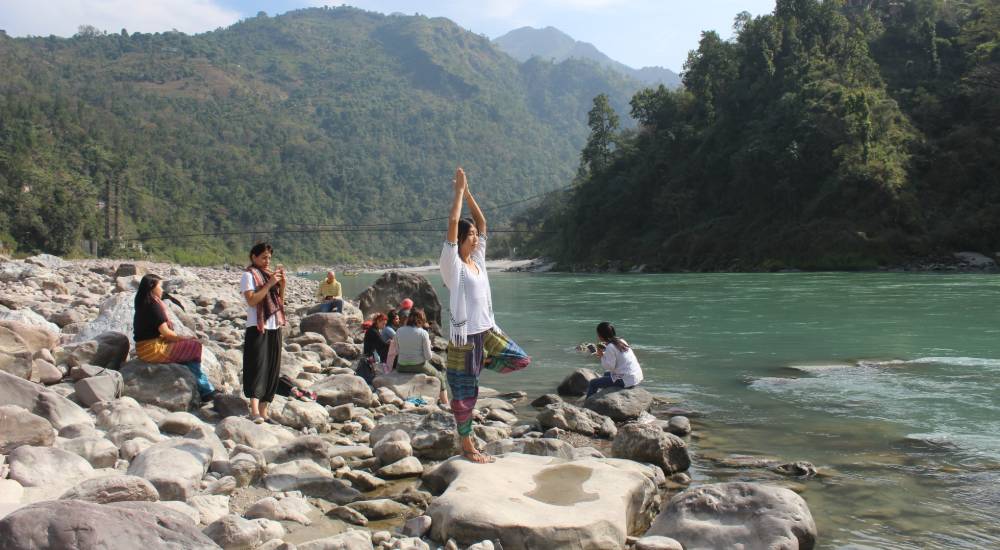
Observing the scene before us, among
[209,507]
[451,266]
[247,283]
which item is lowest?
[209,507]

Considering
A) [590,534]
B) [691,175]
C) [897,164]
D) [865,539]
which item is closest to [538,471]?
[590,534]

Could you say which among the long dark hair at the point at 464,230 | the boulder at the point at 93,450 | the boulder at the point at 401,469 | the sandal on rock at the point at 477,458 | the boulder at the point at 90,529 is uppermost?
the long dark hair at the point at 464,230

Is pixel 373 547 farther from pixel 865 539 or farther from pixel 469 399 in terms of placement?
pixel 865 539

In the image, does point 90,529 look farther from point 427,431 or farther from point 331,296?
point 331,296

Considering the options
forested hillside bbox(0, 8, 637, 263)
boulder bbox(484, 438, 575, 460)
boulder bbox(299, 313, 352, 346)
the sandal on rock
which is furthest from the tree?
the sandal on rock

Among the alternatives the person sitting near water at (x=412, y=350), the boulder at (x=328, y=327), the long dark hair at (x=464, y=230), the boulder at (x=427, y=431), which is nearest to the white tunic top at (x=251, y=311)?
the boulder at (x=427, y=431)

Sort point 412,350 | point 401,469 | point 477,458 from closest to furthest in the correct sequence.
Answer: point 477,458 < point 401,469 < point 412,350

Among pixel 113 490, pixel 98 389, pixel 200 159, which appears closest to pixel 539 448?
pixel 113 490

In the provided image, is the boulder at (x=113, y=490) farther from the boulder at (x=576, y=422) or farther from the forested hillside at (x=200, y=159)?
the forested hillside at (x=200, y=159)

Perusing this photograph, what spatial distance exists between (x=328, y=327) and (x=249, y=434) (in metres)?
8.32

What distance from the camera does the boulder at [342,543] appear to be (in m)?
3.79

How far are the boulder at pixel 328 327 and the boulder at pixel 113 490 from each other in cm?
1003

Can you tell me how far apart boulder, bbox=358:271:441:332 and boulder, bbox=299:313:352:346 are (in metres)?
3.37

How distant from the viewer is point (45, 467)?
14.3 ft
